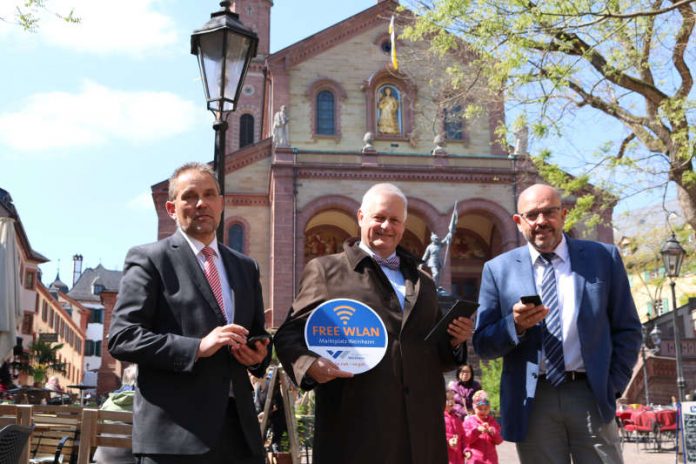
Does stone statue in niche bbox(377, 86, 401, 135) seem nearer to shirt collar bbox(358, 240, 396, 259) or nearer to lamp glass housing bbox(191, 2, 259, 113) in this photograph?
lamp glass housing bbox(191, 2, 259, 113)

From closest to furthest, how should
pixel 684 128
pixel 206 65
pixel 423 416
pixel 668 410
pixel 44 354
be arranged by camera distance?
pixel 423 416
pixel 206 65
pixel 684 128
pixel 668 410
pixel 44 354

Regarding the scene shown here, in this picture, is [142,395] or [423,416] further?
[423,416]

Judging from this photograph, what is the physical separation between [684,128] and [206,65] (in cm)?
838

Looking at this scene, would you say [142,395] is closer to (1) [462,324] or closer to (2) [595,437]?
(1) [462,324]

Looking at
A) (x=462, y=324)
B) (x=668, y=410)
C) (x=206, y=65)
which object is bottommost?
(x=668, y=410)

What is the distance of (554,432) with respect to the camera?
3.68 metres

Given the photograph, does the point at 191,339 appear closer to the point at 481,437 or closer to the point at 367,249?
the point at 367,249

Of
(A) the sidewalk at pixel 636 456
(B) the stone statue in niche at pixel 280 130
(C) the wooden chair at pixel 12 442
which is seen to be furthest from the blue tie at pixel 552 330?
(B) the stone statue in niche at pixel 280 130

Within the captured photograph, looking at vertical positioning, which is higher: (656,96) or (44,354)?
(656,96)

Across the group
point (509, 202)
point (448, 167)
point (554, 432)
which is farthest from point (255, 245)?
point (554, 432)

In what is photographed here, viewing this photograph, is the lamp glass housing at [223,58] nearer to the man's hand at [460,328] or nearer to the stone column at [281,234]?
the man's hand at [460,328]

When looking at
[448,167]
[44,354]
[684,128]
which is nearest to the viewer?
[684,128]

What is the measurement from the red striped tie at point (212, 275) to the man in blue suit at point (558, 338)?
4.48ft

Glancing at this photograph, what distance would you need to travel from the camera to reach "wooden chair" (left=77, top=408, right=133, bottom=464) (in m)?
4.85
